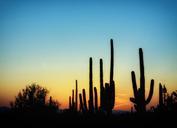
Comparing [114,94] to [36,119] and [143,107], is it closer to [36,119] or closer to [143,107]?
[143,107]

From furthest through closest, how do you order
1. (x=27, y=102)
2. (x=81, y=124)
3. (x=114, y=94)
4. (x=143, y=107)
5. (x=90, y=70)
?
(x=27, y=102) < (x=90, y=70) < (x=114, y=94) < (x=143, y=107) < (x=81, y=124)

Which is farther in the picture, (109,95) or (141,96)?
(109,95)

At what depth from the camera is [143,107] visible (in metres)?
17.0

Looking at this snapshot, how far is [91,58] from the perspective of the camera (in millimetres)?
22281

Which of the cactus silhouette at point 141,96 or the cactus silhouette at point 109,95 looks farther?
the cactus silhouette at point 109,95

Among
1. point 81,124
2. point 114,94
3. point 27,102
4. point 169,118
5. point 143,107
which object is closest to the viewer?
point 169,118

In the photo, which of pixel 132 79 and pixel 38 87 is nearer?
pixel 132 79

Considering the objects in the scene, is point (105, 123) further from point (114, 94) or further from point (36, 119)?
point (36, 119)

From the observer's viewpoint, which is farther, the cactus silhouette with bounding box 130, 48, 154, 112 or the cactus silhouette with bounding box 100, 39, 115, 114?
the cactus silhouette with bounding box 100, 39, 115, 114

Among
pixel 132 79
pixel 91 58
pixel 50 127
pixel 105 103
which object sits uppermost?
pixel 91 58

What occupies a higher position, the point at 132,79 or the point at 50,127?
the point at 132,79

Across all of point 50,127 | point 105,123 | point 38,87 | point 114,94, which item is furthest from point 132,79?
point 38,87

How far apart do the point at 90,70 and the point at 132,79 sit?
16.2ft

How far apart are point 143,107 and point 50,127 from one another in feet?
17.7
